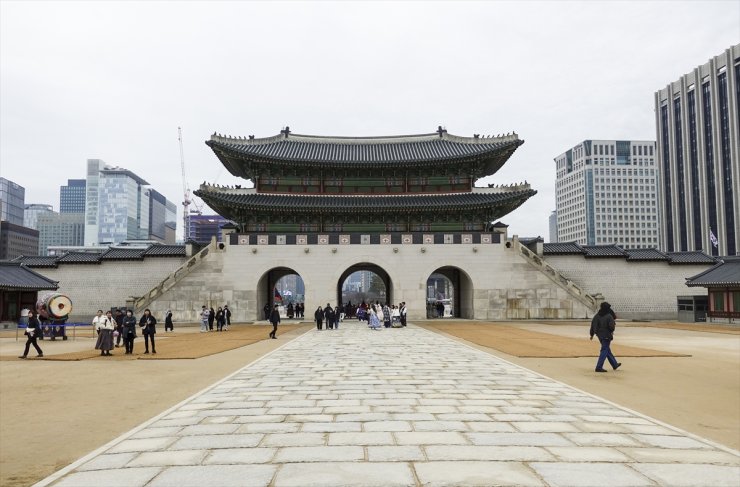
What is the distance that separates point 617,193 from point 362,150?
11642 cm

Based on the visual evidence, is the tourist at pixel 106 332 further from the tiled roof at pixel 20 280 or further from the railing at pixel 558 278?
the railing at pixel 558 278

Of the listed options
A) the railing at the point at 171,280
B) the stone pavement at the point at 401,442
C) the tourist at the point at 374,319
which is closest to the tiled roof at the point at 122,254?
the railing at the point at 171,280

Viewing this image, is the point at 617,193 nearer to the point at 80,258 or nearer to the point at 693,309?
the point at 693,309

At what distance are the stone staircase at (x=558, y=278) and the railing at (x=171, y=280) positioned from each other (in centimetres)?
2272

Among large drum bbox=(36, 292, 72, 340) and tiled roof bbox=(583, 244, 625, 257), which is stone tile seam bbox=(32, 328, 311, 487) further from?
tiled roof bbox=(583, 244, 625, 257)

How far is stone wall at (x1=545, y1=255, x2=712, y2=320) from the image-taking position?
3750 centimetres

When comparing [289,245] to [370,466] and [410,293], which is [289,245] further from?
[370,466]

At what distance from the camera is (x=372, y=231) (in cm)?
3931

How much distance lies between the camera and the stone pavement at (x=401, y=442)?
4.96 m

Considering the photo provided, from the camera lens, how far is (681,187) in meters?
97.5

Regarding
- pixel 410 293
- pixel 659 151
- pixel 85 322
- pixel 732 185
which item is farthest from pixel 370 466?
pixel 659 151

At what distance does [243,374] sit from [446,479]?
333 inches

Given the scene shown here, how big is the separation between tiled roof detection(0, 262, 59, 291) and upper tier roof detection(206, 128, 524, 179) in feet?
47.2

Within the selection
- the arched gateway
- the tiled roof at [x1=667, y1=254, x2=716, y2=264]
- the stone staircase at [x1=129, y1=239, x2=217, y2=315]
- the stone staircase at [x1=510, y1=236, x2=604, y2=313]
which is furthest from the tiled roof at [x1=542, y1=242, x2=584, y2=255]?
the stone staircase at [x1=129, y1=239, x2=217, y2=315]
